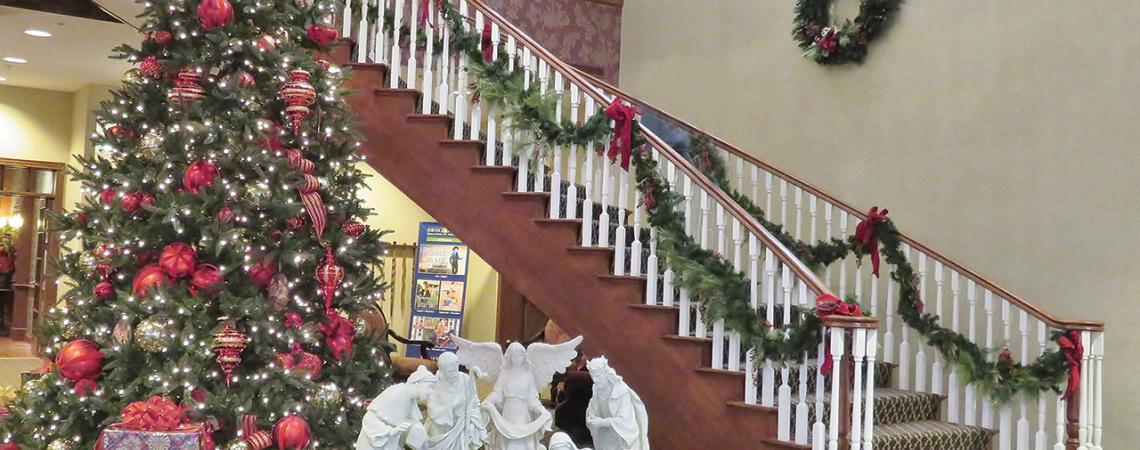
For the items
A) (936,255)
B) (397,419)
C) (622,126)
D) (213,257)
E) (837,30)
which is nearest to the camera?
(397,419)

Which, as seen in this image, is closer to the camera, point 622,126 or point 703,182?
point 703,182

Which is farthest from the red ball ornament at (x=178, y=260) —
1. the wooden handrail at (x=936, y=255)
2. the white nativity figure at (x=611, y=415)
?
the wooden handrail at (x=936, y=255)

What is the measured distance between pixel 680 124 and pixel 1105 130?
2435mm

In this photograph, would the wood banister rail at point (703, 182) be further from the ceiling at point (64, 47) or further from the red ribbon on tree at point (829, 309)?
the ceiling at point (64, 47)

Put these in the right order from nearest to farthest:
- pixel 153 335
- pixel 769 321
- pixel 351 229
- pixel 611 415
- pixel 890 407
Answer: pixel 611 415 < pixel 153 335 < pixel 769 321 < pixel 351 229 < pixel 890 407

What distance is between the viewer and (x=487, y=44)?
223 inches

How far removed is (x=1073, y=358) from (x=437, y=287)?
6.51 m

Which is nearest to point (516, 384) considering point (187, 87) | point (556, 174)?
point (556, 174)

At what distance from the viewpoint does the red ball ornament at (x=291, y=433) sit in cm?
422

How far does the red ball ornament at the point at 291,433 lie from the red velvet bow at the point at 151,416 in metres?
0.40

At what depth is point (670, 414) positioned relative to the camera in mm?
4980

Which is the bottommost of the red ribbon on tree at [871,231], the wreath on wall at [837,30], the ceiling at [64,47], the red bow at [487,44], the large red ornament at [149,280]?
the large red ornament at [149,280]

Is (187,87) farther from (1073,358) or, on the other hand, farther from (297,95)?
(1073,358)

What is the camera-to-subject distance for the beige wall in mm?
5512
